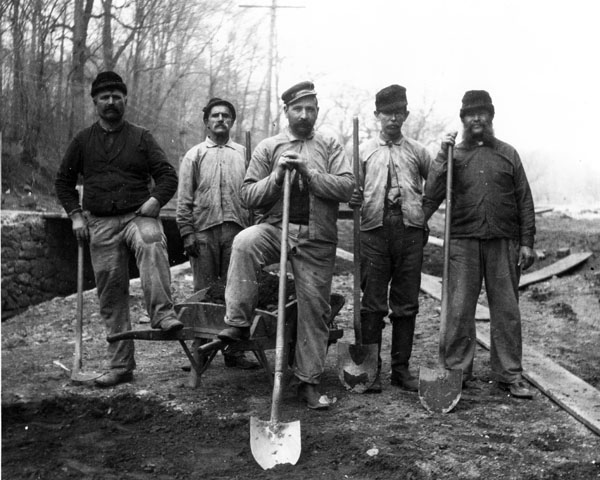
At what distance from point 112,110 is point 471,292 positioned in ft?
10.2

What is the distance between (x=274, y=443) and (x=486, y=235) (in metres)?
2.37

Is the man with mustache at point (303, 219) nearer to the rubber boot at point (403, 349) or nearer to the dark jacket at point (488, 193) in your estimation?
the rubber boot at point (403, 349)

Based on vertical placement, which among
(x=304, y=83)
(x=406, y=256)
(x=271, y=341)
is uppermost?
(x=304, y=83)

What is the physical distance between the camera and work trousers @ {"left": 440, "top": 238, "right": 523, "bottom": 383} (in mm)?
5051

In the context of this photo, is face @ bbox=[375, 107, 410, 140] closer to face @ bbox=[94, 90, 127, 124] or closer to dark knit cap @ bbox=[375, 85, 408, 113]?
dark knit cap @ bbox=[375, 85, 408, 113]

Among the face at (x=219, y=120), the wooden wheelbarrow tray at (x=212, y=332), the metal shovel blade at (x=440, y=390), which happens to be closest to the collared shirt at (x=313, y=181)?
the wooden wheelbarrow tray at (x=212, y=332)

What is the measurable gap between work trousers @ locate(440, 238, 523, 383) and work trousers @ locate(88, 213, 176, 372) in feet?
6.96

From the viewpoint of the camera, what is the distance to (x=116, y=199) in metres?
5.04

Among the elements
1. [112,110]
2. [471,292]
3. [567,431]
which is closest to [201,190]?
[112,110]

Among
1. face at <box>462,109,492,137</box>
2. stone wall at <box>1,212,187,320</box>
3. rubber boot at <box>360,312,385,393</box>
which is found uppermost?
face at <box>462,109,492,137</box>

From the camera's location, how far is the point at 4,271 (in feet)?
34.7

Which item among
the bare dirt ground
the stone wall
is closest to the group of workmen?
the bare dirt ground

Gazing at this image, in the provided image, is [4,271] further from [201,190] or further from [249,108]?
[249,108]

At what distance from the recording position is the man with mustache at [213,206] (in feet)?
19.6
